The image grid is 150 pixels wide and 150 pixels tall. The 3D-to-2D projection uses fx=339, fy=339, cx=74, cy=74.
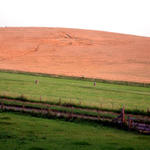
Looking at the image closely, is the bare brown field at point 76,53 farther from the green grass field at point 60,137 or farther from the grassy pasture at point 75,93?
the green grass field at point 60,137

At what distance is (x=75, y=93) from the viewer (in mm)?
33156

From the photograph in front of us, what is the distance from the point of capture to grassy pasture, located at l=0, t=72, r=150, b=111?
28016 mm

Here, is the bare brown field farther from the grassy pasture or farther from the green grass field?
the green grass field

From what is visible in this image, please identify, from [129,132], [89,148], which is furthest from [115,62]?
[89,148]

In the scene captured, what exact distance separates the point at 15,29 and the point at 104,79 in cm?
4202

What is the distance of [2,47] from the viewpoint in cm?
6341

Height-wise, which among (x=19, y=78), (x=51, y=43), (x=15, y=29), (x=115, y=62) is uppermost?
(x=15, y=29)

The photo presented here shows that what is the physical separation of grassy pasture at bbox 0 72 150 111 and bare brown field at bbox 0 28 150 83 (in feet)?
25.8

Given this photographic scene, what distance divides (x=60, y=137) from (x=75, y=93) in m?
19.2

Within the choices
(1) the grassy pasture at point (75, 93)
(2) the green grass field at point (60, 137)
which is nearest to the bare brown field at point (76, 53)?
(1) the grassy pasture at point (75, 93)

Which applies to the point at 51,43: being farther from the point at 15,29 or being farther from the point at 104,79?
the point at 104,79

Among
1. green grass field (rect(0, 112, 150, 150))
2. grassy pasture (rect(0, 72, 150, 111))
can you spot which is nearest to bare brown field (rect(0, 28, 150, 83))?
grassy pasture (rect(0, 72, 150, 111))

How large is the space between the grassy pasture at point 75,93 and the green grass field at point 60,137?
8.60 metres

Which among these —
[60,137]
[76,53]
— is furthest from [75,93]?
Answer: [76,53]
